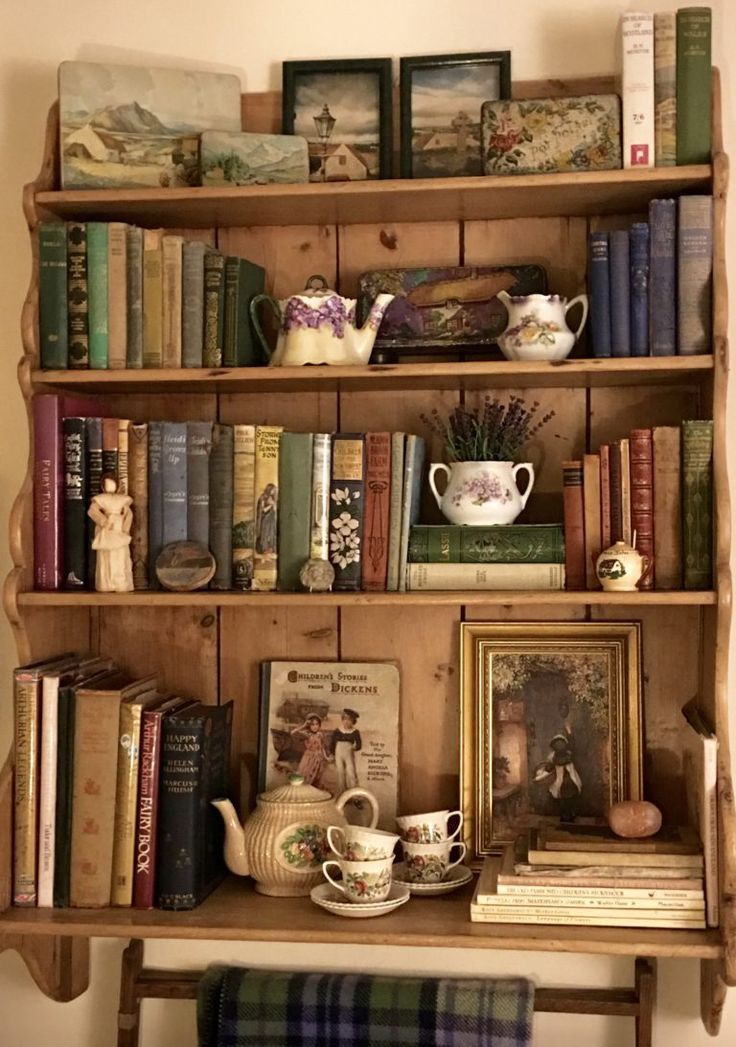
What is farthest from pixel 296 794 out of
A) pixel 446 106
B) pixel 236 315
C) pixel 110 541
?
pixel 446 106

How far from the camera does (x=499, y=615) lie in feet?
6.34

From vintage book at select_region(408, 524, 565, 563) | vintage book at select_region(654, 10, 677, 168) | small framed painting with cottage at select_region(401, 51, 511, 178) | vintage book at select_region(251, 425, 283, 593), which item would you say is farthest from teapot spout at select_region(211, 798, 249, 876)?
vintage book at select_region(654, 10, 677, 168)

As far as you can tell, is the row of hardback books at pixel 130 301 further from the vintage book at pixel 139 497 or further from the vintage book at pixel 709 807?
the vintage book at pixel 709 807

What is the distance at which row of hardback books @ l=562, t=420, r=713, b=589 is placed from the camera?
67.1 inches

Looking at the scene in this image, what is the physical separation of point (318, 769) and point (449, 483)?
48cm

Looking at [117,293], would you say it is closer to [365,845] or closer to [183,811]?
[183,811]

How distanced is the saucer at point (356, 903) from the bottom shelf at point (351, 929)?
14 mm

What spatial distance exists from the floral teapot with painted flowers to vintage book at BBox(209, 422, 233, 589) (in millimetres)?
134

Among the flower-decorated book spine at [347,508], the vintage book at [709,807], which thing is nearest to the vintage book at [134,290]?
the flower-decorated book spine at [347,508]

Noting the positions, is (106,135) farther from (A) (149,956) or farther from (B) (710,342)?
(A) (149,956)

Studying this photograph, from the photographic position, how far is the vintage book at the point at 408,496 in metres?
1.79

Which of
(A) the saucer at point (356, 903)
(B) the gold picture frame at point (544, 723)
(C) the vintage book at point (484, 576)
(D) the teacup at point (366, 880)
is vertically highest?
(C) the vintage book at point (484, 576)

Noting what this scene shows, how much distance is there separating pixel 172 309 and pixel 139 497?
267 millimetres

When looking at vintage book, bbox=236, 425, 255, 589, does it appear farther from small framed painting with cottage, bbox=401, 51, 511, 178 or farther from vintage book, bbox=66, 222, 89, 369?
small framed painting with cottage, bbox=401, 51, 511, 178
